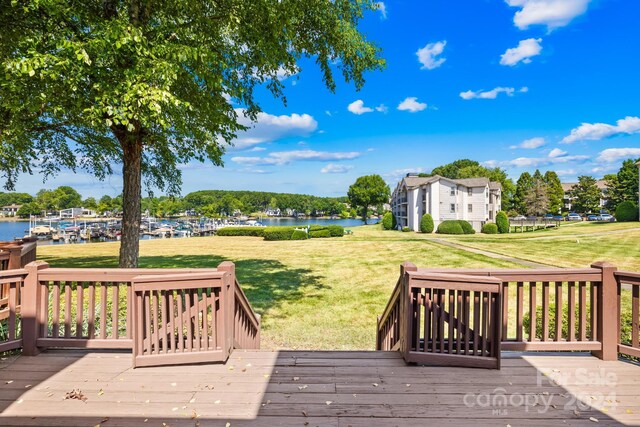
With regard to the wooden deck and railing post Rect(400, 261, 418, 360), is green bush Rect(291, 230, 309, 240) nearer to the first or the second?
the wooden deck

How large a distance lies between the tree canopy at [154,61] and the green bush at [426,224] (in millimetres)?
31943

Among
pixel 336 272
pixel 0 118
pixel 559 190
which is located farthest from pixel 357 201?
pixel 0 118

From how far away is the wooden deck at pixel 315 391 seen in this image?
280cm

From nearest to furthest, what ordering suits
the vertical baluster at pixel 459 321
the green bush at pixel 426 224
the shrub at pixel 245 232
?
the vertical baluster at pixel 459 321, the shrub at pixel 245 232, the green bush at pixel 426 224

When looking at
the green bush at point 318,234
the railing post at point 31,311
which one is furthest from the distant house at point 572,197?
the railing post at point 31,311

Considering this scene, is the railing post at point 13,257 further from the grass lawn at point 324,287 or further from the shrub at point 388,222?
the shrub at point 388,222

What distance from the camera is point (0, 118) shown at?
27.0ft

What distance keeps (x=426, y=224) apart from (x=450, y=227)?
2978 millimetres

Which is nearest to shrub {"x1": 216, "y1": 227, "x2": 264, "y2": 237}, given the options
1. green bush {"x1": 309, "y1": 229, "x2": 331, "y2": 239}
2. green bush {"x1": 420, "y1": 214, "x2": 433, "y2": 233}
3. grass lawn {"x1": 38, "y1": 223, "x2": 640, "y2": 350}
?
green bush {"x1": 309, "y1": 229, "x2": 331, "y2": 239}

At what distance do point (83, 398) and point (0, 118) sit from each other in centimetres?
893

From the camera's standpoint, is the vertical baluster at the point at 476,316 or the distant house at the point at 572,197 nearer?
the vertical baluster at the point at 476,316

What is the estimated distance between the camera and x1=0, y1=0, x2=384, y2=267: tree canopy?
564 centimetres

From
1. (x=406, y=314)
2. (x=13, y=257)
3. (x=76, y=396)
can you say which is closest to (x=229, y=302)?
(x=76, y=396)

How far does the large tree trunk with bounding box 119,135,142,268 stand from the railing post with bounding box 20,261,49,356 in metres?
4.95
